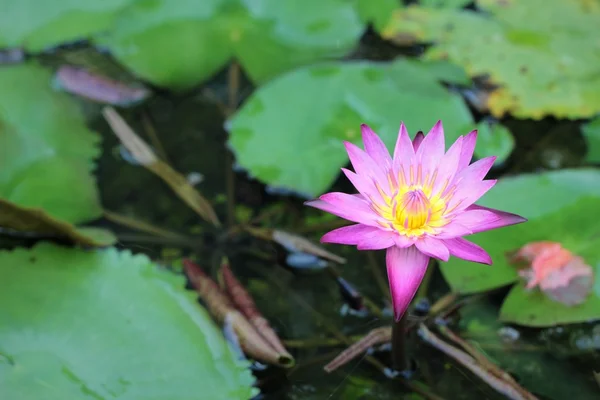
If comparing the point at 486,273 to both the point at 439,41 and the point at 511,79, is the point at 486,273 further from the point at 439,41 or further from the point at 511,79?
the point at 439,41

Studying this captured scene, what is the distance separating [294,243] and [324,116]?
49 centimetres

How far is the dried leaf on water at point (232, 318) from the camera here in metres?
1.56

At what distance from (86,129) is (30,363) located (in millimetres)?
1016

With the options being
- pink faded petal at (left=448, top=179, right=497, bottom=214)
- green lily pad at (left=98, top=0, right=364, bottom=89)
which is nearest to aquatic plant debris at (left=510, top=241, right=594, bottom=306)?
pink faded petal at (left=448, top=179, right=497, bottom=214)

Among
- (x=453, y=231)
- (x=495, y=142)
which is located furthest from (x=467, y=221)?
(x=495, y=142)

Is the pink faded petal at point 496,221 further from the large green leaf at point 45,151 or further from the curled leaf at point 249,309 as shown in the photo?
the large green leaf at point 45,151

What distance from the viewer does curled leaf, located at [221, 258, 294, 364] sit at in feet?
5.22

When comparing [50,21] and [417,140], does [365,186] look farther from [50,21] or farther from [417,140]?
[50,21]

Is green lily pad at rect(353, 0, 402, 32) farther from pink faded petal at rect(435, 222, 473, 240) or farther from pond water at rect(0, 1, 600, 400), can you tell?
pink faded petal at rect(435, 222, 473, 240)

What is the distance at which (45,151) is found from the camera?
6.43 feet

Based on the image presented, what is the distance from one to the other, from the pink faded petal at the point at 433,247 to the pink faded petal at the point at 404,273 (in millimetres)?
18

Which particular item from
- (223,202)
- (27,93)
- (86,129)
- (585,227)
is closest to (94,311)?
(223,202)

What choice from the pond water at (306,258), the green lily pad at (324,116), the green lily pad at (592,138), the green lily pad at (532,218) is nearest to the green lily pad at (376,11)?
the pond water at (306,258)

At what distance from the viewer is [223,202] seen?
2025 millimetres
